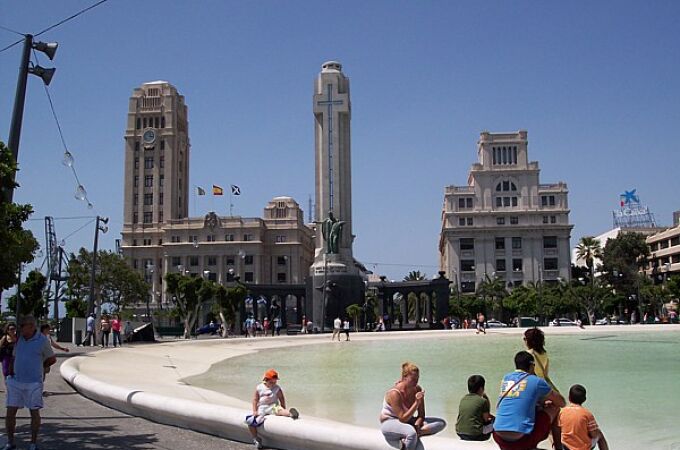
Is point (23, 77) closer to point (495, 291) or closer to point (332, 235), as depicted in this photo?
point (332, 235)

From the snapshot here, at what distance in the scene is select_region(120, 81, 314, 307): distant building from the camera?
381 ft

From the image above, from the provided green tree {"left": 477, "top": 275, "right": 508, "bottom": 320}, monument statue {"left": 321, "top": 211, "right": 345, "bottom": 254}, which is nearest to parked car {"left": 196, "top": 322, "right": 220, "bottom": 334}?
monument statue {"left": 321, "top": 211, "right": 345, "bottom": 254}

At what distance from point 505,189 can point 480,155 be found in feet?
22.1

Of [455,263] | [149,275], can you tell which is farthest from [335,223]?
[149,275]

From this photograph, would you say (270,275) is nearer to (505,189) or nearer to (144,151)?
(144,151)

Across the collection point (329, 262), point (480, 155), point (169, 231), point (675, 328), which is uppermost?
point (480, 155)

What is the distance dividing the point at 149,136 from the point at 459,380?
11426 centimetres

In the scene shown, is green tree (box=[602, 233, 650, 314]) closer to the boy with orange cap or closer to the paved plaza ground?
the paved plaza ground

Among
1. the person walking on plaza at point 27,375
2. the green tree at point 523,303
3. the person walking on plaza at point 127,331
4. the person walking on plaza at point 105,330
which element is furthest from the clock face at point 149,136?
the person walking on plaza at point 27,375

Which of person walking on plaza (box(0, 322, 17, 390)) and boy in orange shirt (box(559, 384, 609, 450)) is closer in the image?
boy in orange shirt (box(559, 384, 609, 450))

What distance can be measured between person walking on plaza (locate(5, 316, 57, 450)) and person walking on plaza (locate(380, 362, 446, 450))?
4.29m

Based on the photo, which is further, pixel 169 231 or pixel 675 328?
pixel 169 231

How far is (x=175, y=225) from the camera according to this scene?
11806 cm

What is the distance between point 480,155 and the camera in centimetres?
11062
